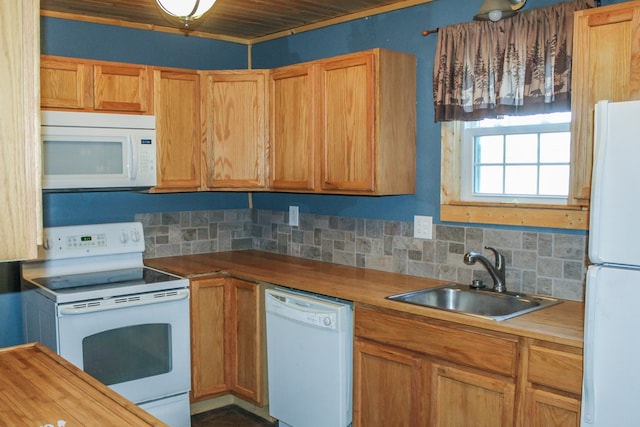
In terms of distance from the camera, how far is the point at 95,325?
10.3 ft

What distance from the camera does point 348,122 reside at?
339 cm

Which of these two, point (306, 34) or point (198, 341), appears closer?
point (198, 341)

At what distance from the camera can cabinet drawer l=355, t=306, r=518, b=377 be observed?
2.38 m

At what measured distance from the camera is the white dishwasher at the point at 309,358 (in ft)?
9.86

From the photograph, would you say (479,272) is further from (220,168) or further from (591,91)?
(220,168)

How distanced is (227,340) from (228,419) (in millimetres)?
457

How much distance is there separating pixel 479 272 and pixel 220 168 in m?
1.75

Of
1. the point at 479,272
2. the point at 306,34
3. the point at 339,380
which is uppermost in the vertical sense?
the point at 306,34

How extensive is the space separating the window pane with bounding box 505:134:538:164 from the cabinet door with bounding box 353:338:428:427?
3.65ft

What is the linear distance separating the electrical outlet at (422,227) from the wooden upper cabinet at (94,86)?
1.68m

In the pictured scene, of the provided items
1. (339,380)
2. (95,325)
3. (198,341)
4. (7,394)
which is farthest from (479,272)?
(7,394)

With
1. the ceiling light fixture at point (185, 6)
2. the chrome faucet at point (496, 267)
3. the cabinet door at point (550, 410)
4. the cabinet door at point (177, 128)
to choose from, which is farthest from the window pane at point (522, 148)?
the cabinet door at point (177, 128)

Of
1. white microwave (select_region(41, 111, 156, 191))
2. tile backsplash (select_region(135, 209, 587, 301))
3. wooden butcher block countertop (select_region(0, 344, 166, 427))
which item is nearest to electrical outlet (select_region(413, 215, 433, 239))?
tile backsplash (select_region(135, 209, 587, 301))

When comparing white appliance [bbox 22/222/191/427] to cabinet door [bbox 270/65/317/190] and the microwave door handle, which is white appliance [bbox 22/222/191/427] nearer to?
the microwave door handle
